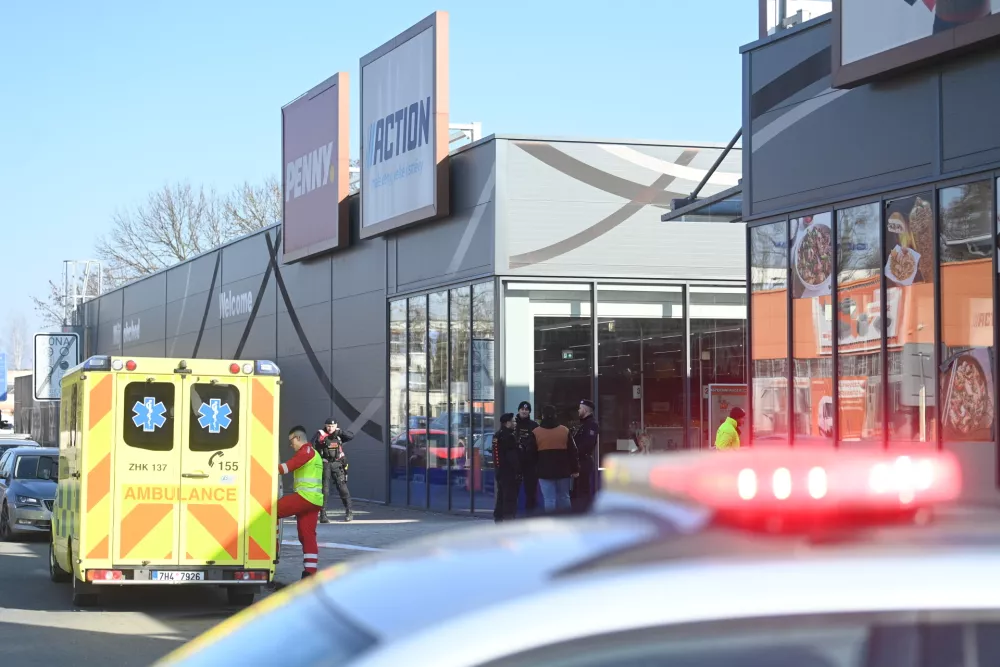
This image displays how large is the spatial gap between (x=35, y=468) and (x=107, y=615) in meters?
9.64

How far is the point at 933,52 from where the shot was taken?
Result: 1354 centimetres

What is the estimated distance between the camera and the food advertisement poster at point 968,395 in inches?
524

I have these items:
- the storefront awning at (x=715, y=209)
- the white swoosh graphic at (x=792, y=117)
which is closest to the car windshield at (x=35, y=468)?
the storefront awning at (x=715, y=209)

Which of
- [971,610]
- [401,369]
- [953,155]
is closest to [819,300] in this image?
[953,155]

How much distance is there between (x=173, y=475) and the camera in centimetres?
1356

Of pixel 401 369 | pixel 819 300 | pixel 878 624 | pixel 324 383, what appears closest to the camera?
pixel 878 624

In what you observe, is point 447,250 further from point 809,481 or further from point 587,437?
point 809,481

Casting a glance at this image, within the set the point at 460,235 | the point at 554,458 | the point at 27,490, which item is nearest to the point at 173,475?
the point at 554,458

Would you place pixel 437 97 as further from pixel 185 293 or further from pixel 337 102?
pixel 185 293

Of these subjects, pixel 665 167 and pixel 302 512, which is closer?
pixel 302 512

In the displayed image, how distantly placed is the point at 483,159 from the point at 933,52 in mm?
10788

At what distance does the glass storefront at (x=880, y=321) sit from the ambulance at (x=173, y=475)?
6.45 metres

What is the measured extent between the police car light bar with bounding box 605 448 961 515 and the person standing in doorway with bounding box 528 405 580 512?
15.9 metres

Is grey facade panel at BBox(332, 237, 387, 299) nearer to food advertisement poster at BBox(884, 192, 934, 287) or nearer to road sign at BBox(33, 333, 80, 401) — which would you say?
food advertisement poster at BBox(884, 192, 934, 287)
